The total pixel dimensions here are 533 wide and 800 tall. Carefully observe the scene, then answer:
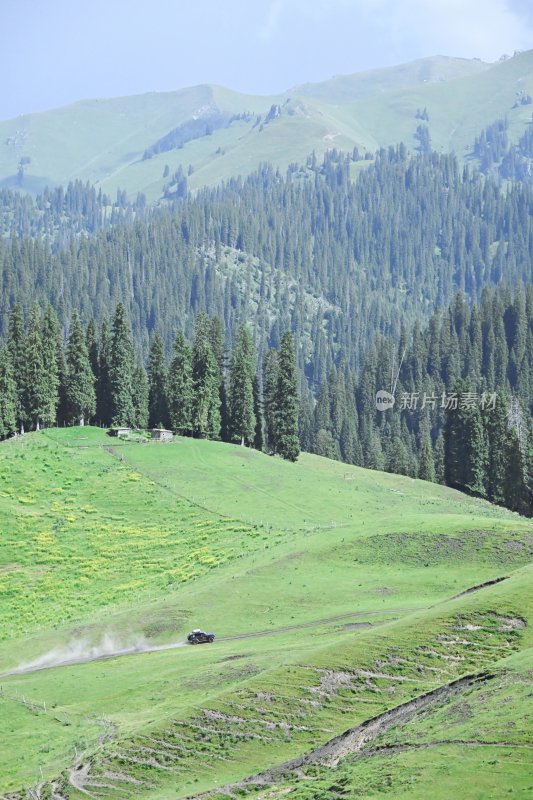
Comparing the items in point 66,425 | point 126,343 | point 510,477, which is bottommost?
point 510,477

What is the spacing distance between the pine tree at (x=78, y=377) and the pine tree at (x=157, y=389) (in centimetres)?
908

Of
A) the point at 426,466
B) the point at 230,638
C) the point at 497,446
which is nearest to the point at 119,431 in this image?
the point at 497,446

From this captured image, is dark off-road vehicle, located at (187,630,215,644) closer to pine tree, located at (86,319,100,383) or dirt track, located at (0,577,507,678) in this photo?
dirt track, located at (0,577,507,678)

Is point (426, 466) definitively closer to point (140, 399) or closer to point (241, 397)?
point (241, 397)

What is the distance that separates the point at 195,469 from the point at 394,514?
21281 millimetres

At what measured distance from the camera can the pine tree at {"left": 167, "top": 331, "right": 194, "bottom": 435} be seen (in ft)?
455

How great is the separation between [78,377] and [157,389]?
11852 millimetres

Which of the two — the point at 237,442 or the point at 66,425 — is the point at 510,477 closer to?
the point at 237,442

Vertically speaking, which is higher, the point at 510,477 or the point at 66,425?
the point at 66,425

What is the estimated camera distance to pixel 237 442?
468 feet

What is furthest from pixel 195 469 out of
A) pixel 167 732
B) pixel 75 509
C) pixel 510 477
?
pixel 167 732

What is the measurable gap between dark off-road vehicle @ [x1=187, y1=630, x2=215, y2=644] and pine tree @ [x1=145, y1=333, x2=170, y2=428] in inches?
2716

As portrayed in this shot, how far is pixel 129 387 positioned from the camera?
14238cm

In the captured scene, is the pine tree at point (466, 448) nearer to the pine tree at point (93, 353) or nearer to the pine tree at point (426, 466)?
the pine tree at point (426, 466)
